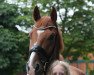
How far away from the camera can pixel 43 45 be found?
3.39 metres

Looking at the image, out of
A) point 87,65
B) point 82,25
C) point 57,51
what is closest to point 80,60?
point 87,65

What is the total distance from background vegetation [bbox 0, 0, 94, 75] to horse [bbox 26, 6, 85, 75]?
905 centimetres

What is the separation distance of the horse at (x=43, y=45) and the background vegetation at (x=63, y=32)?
9052 millimetres

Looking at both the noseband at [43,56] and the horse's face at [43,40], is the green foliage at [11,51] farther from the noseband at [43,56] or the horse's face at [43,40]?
the noseband at [43,56]

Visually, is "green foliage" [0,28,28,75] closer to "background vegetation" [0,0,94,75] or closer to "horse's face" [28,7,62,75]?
"background vegetation" [0,0,94,75]

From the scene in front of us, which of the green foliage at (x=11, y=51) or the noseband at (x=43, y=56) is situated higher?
the noseband at (x=43, y=56)

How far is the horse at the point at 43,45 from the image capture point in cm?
325

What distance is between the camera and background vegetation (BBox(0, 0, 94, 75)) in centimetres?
A: 1302

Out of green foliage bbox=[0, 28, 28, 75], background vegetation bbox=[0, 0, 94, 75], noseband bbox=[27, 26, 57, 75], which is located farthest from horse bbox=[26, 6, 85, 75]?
green foliage bbox=[0, 28, 28, 75]

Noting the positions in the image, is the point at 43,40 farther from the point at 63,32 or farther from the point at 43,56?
the point at 63,32

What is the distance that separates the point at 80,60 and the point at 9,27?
3.11m

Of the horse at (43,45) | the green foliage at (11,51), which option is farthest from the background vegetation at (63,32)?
the horse at (43,45)

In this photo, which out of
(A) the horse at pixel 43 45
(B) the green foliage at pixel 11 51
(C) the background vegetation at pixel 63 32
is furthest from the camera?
(B) the green foliage at pixel 11 51

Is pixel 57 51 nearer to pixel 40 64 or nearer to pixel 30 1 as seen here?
pixel 40 64
